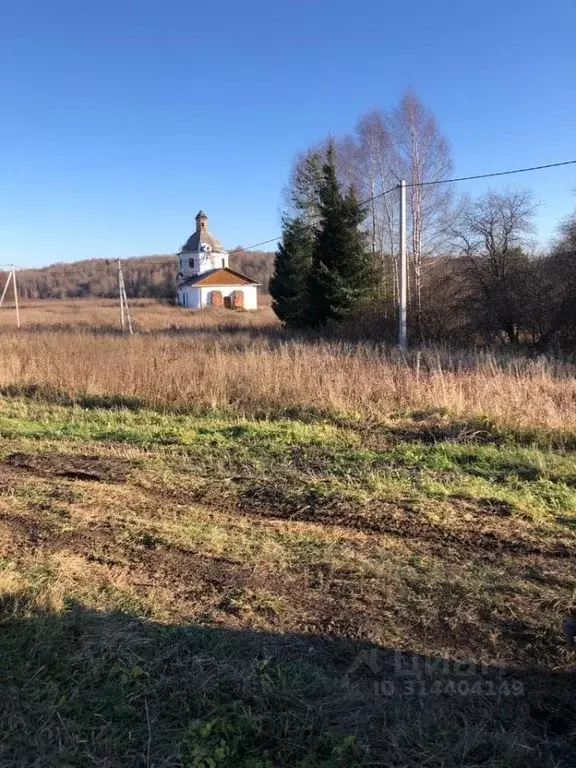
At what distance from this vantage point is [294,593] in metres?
3.48

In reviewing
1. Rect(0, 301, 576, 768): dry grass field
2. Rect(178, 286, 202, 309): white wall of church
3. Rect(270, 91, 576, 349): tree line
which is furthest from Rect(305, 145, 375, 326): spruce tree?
Rect(178, 286, 202, 309): white wall of church

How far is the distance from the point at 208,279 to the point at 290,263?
3170 centimetres

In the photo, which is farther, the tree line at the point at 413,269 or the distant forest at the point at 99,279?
the distant forest at the point at 99,279

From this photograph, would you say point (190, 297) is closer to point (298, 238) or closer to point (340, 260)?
point (298, 238)

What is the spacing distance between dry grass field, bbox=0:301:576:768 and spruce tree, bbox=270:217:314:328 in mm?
27655

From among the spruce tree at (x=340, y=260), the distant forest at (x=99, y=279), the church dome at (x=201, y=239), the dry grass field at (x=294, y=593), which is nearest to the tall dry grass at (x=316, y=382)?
the dry grass field at (x=294, y=593)

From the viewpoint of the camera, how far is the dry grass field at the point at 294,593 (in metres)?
2.38

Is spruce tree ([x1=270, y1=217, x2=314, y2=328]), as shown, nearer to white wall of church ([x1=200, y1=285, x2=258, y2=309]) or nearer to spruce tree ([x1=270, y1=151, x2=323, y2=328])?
spruce tree ([x1=270, y1=151, x2=323, y2=328])

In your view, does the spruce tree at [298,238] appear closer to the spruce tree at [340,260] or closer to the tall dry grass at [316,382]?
A: the spruce tree at [340,260]

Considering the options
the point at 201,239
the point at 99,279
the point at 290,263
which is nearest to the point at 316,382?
the point at 290,263

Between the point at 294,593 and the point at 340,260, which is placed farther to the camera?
the point at 340,260

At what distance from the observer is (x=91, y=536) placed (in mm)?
4371

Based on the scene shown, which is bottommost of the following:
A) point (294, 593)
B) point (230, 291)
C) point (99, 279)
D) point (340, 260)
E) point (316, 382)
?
point (294, 593)

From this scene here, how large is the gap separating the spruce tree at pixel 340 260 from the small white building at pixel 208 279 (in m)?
41.0
